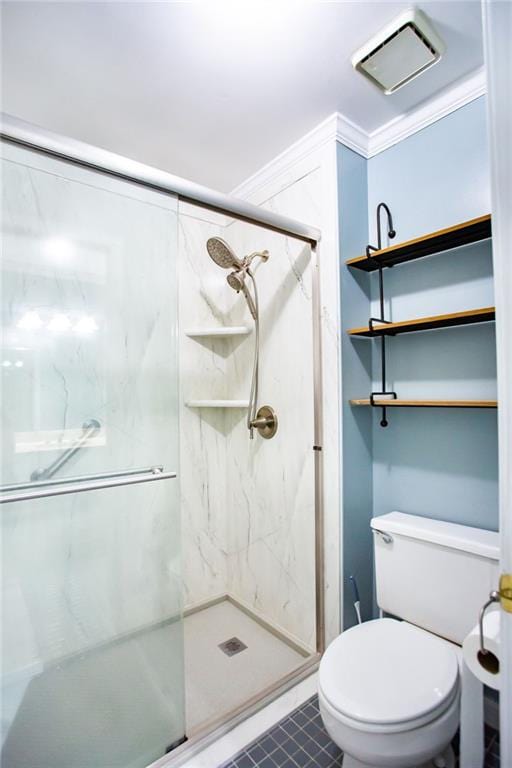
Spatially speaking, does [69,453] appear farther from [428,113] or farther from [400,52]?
[428,113]

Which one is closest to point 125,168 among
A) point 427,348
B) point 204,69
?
point 204,69

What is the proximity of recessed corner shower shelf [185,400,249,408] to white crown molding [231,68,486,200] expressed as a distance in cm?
114

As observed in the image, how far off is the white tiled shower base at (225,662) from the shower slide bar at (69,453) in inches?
39.8

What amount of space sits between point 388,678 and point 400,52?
1920 mm

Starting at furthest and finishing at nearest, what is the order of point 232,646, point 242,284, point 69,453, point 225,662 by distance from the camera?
point 242,284, point 232,646, point 225,662, point 69,453

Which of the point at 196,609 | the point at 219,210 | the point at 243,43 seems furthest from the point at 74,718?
the point at 243,43

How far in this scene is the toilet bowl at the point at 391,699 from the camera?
0.96m

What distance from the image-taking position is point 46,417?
112 cm

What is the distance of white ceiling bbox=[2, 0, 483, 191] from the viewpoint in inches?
46.2

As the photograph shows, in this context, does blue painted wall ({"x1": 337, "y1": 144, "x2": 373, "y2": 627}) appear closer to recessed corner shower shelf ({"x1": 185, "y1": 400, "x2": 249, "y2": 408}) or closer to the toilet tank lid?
the toilet tank lid

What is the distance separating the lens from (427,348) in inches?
61.1

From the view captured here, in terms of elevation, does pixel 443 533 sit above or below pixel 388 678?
above

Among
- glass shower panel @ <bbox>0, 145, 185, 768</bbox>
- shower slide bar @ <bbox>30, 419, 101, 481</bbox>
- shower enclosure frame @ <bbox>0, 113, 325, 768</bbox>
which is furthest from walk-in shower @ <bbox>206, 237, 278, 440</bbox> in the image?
shower slide bar @ <bbox>30, 419, 101, 481</bbox>

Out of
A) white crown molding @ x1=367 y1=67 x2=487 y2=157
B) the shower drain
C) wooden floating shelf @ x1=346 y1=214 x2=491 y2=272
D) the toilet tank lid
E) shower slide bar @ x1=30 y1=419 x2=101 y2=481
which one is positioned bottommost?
the shower drain
